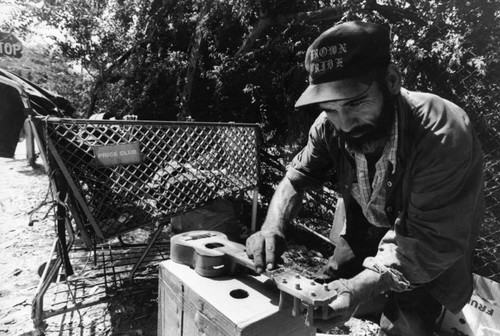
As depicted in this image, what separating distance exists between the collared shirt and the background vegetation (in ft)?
5.52

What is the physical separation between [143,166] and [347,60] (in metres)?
2.37

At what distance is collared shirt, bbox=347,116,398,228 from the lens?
1.62 meters

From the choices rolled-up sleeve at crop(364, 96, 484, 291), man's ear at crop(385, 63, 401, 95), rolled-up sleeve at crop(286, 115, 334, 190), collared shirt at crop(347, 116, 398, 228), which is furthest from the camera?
rolled-up sleeve at crop(286, 115, 334, 190)

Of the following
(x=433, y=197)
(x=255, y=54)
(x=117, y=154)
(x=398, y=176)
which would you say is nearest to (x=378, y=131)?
(x=398, y=176)

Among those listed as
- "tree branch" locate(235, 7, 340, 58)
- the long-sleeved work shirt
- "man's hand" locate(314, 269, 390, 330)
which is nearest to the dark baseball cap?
the long-sleeved work shirt

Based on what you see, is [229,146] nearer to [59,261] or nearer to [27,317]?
[59,261]

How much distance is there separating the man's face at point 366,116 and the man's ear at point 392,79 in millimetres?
33

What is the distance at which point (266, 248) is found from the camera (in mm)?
1571

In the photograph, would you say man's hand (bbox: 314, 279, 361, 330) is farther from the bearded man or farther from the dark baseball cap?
the dark baseball cap

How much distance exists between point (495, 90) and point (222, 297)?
2.94m

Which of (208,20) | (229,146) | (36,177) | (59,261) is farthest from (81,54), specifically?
(59,261)

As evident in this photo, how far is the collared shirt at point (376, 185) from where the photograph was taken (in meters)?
1.62

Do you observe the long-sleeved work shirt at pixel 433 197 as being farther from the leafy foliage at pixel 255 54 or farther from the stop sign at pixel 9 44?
the stop sign at pixel 9 44

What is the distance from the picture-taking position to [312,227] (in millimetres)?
4629
